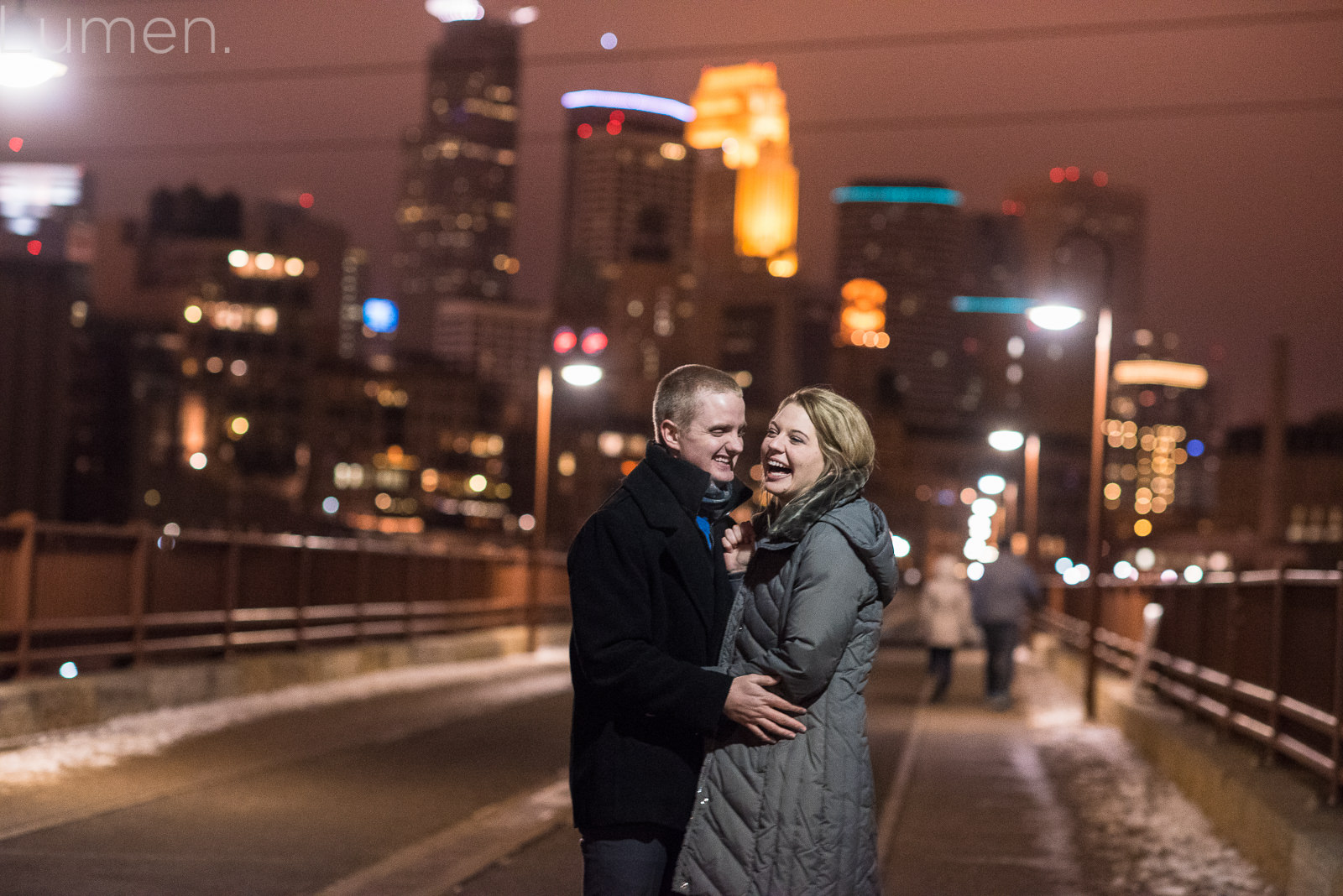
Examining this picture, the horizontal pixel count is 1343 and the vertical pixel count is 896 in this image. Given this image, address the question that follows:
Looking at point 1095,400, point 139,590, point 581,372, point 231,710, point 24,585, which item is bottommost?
point 231,710

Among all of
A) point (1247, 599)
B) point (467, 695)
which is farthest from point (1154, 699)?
point (467, 695)

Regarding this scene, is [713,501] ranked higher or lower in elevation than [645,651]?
higher

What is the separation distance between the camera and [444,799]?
11.1m

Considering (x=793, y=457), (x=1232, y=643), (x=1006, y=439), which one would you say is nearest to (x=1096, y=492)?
(x=1232, y=643)

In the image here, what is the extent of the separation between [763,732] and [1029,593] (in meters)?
17.9

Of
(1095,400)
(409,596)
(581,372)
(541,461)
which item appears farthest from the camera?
(541,461)

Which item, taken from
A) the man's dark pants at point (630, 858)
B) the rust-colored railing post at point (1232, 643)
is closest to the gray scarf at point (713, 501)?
the man's dark pants at point (630, 858)

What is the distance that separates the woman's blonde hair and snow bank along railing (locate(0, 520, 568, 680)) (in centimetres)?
1055

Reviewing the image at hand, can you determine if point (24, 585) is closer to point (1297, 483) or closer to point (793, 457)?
point (793, 457)

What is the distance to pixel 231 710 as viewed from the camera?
1583cm

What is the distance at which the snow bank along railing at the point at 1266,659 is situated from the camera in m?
9.23

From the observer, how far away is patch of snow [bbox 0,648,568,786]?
11.9 m

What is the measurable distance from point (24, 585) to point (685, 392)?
10.7 meters

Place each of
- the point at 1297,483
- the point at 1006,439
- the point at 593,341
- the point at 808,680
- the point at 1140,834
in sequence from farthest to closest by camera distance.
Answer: the point at 1297,483, the point at 1006,439, the point at 593,341, the point at 1140,834, the point at 808,680
